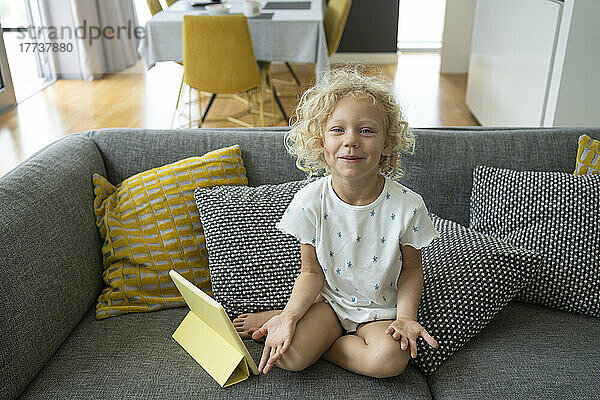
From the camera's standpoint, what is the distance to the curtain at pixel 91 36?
17.0ft

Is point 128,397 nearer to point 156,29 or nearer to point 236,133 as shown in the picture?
point 236,133

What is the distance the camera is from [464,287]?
4.47 feet

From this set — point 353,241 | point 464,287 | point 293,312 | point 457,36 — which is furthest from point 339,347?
point 457,36

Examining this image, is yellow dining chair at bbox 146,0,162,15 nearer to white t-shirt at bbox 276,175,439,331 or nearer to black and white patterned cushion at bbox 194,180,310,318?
black and white patterned cushion at bbox 194,180,310,318

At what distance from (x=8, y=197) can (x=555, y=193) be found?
1384 millimetres

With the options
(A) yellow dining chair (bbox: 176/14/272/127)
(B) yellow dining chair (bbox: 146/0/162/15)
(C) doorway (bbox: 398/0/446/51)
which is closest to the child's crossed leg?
(A) yellow dining chair (bbox: 176/14/272/127)

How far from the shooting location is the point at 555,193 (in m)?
1.49

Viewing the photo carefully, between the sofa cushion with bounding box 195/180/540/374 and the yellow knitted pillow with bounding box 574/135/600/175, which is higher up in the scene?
the yellow knitted pillow with bounding box 574/135/600/175

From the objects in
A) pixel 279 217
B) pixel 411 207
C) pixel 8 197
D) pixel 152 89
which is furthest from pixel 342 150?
pixel 152 89

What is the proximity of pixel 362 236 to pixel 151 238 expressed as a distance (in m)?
0.60

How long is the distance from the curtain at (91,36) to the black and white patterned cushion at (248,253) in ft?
14.5

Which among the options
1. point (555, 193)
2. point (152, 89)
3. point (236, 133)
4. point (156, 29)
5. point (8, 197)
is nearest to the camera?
point (8, 197)

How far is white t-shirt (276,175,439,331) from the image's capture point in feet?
4.16

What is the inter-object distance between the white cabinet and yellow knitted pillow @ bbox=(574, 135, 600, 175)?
1.18 metres
